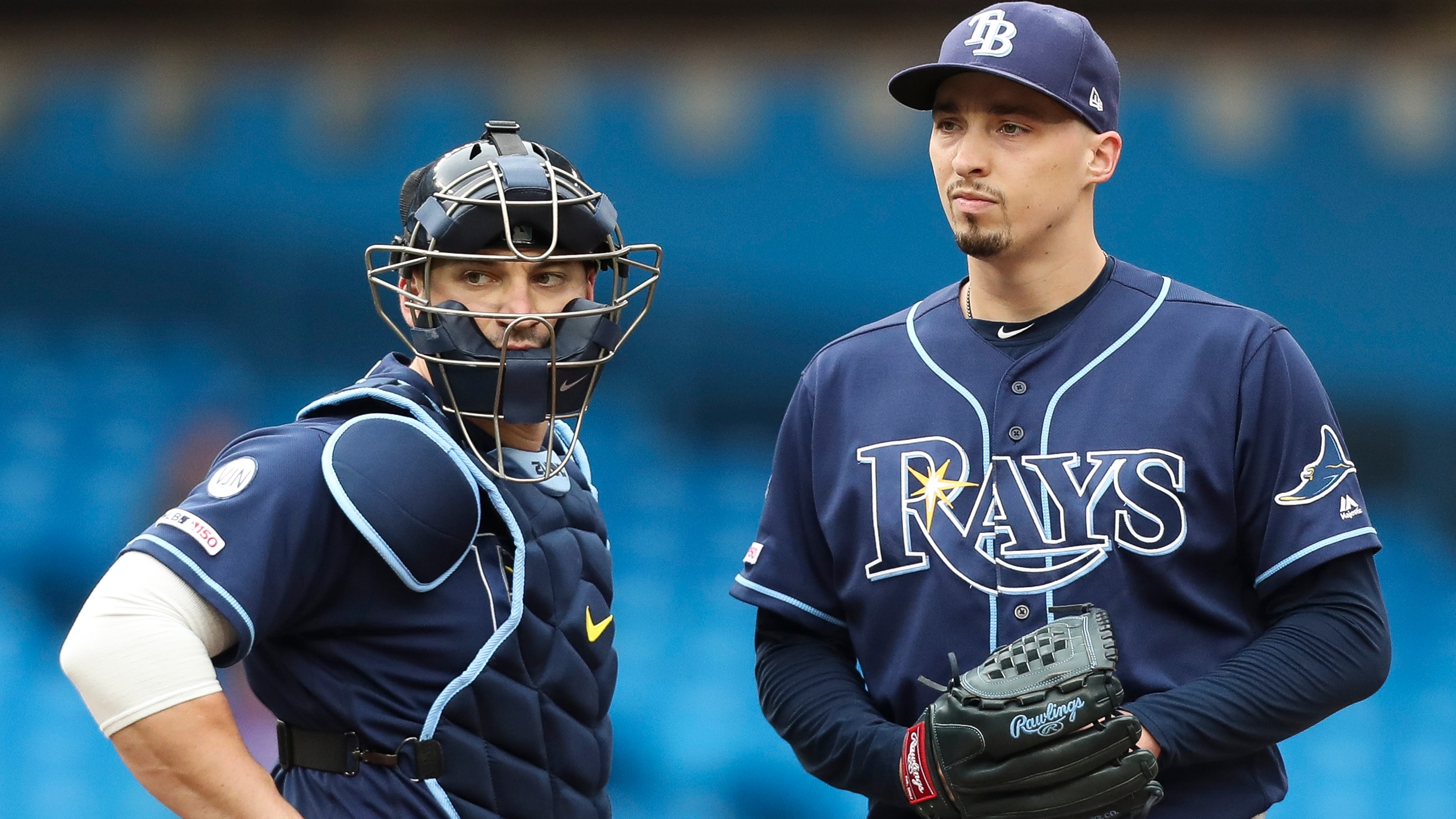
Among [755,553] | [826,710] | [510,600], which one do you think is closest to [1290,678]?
[826,710]

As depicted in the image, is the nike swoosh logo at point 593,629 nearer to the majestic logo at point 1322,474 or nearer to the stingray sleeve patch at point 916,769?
the stingray sleeve patch at point 916,769

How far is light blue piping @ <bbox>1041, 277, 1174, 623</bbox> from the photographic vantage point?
1.97 meters

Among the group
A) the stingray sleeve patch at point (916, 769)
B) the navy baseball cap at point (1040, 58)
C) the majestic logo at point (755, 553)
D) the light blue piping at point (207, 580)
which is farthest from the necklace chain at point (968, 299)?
the light blue piping at point (207, 580)

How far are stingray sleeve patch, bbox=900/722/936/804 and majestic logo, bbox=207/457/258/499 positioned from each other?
88cm

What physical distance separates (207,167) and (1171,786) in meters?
5.34

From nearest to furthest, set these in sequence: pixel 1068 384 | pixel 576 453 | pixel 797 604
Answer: pixel 1068 384 → pixel 797 604 → pixel 576 453

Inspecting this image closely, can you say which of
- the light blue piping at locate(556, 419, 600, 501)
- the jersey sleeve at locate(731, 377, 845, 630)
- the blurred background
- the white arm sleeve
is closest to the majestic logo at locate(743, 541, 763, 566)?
the jersey sleeve at locate(731, 377, 845, 630)

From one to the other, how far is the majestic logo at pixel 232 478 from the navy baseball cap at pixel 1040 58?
1000 millimetres

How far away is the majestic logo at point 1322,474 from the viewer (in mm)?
1885

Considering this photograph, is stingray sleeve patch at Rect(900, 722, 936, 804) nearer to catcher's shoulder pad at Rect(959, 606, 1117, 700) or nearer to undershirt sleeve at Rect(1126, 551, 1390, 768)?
catcher's shoulder pad at Rect(959, 606, 1117, 700)

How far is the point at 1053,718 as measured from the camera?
5.72ft

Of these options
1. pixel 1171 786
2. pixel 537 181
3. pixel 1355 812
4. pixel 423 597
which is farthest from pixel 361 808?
pixel 1355 812

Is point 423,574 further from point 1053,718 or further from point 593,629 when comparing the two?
point 1053,718

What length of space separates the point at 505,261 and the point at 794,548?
0.59 meters
